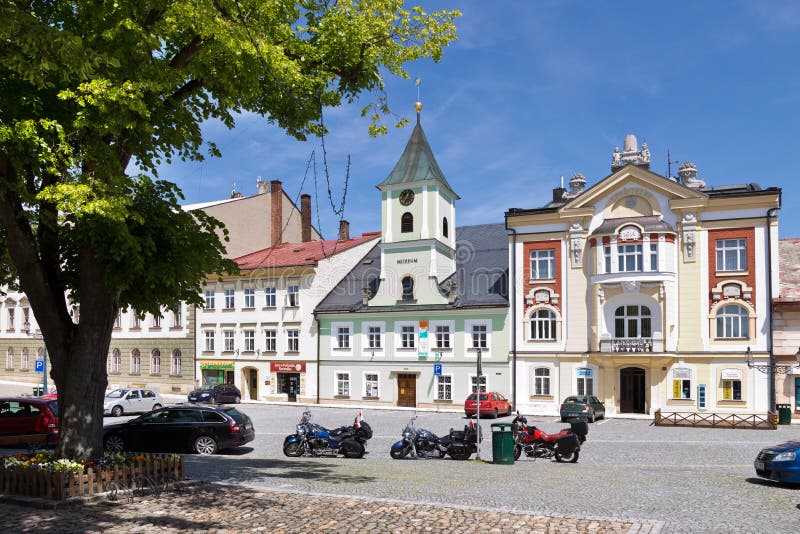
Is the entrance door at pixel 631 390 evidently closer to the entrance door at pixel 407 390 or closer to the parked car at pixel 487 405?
the parked car at pixel 487 405

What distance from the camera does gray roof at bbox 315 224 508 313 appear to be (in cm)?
4200

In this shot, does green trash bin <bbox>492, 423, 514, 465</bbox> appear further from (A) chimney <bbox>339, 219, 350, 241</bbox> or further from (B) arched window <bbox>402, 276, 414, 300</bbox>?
(A) chimney <bbox>339, 219, 350, 241</bbox>

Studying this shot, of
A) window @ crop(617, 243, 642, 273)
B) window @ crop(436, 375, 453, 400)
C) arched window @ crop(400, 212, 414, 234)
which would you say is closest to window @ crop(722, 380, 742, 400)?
window @ crop(617, 243, 642, 273)

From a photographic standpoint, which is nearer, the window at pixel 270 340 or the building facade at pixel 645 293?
the building facade at pixel 645 293

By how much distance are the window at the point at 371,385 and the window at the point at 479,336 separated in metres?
6.54

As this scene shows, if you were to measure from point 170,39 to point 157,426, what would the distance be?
12.3 m

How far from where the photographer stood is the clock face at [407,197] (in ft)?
147

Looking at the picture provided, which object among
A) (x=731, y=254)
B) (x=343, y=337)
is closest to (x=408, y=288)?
(x=343, y=337)

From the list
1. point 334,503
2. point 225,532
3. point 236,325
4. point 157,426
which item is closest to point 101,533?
point 225,532

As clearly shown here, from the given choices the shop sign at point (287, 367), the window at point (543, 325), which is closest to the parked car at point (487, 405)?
the window at point (543, 325)

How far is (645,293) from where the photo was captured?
122ft

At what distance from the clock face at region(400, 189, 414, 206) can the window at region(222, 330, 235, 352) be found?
14.8 metres

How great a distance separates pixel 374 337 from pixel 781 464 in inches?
1213

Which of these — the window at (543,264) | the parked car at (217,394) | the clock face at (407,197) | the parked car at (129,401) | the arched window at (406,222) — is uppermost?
the clock face at (407,197)
